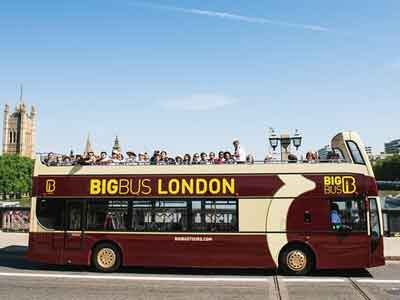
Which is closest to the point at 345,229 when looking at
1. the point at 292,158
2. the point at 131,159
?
the point at 292,158

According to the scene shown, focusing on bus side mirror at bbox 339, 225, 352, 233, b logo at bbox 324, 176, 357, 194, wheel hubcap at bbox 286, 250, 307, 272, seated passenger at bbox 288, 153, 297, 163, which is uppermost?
seated passenger at bbox 288, 153, 297, 163

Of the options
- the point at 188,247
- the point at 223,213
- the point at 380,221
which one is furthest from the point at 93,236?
the point at 380,221

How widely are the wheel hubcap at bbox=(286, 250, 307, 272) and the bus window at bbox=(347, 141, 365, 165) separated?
307 centimetres

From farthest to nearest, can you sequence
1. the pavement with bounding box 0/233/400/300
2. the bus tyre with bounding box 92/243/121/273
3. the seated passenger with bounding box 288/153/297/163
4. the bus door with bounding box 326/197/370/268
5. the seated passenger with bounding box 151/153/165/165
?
1. the seated passenger with bounding box 151/153/165/165
2. the bus tyre with bounding box 92/243/121/273
3. the seated passenger with bounding box 288/153/297/163
4. the bus door with bounding box 326/197/370/268
5. the pavement with bounding box 0/233/400/300

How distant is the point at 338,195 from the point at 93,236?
7.10m

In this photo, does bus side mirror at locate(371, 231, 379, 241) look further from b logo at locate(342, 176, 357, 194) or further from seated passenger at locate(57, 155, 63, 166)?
seated passenger at locate(57, 155, 63, 166)

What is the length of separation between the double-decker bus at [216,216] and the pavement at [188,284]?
0.41 m

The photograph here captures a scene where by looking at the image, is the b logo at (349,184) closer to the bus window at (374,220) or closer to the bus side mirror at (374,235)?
the bus window at (374,220)

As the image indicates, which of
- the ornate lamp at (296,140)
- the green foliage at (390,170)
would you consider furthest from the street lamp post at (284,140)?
the green foliage at (390,170)

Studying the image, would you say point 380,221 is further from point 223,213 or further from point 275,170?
point 223,213

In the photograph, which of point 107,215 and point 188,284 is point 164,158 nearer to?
point 107,215

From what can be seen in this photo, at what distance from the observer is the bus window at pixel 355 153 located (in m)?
11.3

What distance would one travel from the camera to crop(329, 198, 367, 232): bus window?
35.7 feet

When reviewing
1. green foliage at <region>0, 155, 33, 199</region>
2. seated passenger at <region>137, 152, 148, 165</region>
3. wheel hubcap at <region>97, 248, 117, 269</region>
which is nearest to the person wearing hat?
seated passenger at <region>137, 152, 148, 165</region>
